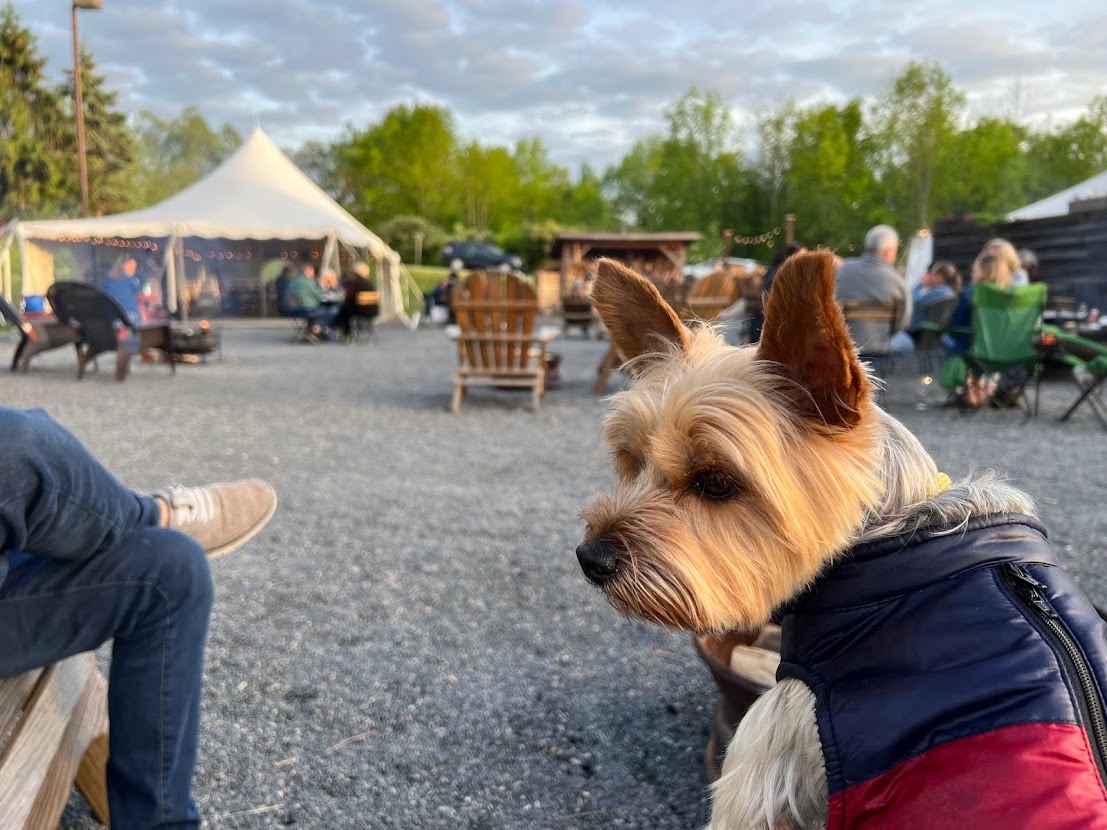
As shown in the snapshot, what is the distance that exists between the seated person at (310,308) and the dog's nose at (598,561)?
1967cm

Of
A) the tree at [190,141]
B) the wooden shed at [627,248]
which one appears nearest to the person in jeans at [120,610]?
the wooden shed at [627,248]

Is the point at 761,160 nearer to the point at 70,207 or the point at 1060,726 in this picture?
the point at 70,207

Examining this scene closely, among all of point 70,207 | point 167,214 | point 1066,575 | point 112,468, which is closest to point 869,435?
point 1066,575

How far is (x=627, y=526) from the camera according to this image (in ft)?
5.55

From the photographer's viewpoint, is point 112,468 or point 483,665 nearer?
point 483,665

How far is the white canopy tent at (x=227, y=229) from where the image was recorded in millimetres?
22641

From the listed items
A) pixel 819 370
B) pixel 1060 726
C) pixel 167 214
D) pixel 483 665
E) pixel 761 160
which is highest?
pixel 761 160

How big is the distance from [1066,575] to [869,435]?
432 mm

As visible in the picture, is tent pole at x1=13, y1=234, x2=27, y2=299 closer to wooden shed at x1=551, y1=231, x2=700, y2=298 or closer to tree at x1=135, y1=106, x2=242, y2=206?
wooden shed at x1=551, y1=231, x2=700, y2=298

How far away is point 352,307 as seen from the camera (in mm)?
19750

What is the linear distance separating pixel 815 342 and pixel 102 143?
5536 centimetres

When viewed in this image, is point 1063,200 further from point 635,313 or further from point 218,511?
point 218,511

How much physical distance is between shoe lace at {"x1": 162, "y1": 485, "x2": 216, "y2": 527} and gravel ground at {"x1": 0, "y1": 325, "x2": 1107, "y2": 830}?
96 cm

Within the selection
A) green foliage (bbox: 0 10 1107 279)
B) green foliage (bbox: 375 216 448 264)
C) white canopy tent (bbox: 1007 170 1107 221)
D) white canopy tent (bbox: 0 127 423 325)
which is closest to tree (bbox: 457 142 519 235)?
green foliage (bbox: 0 10 1107 279)
